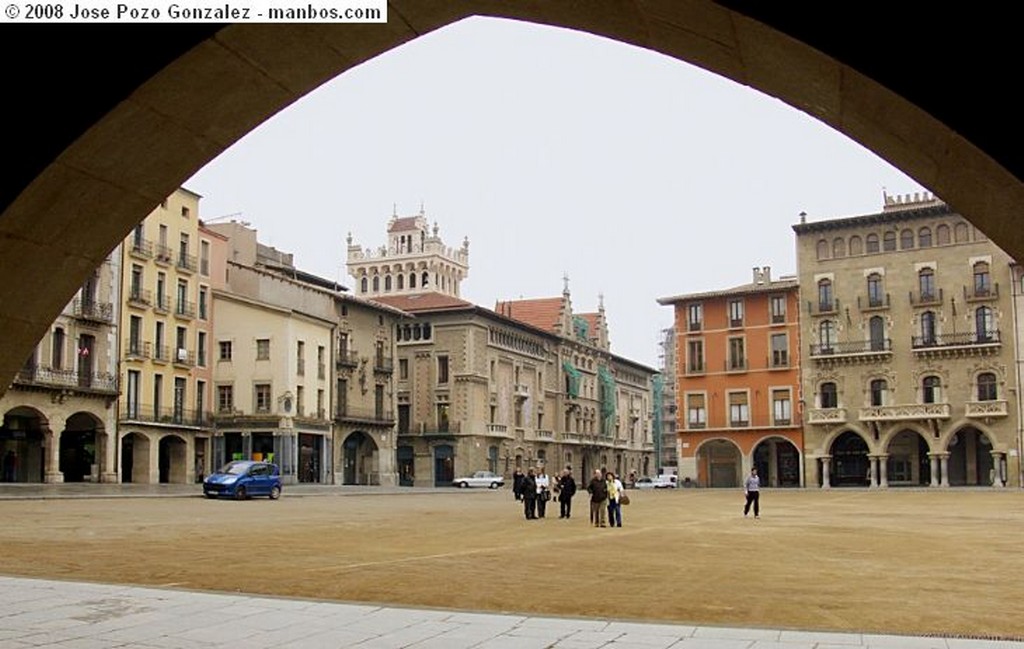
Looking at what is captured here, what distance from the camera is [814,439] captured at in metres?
72.6

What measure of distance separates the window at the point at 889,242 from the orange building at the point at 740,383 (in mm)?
6805

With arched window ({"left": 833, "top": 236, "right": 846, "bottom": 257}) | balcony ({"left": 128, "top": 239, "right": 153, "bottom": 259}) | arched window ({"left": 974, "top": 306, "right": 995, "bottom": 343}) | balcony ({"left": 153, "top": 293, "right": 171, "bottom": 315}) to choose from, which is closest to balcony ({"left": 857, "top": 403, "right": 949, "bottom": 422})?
arched window ({"left": 974, "top": 306, "right": 995, "bottom": 343})

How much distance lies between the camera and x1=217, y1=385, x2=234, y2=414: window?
60031 mm

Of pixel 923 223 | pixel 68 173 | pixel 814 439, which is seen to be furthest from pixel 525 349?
pixel 68 173

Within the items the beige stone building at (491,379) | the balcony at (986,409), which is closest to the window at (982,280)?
the balcony at (986,409)

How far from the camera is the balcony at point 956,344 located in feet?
220

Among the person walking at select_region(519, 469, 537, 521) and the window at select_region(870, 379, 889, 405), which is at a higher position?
the window at select_region(870, 379, 889, 405)

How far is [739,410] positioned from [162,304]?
41536 mm

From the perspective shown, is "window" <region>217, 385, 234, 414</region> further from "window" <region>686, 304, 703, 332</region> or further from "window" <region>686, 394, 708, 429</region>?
"window" <region>686, 304, 703, 332</region>

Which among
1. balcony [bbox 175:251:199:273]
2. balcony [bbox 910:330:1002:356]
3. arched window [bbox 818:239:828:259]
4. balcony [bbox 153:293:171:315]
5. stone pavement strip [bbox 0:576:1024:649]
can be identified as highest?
arched window [bbox 818:239:828:259]

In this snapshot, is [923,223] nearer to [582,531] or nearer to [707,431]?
[707,431]

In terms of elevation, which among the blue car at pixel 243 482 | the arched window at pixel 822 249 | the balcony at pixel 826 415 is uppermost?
the arched window at pixel 822 249

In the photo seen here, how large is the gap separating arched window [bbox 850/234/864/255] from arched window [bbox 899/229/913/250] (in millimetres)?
2541

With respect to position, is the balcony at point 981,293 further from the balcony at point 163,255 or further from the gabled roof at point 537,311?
the balcony at point 163,255
